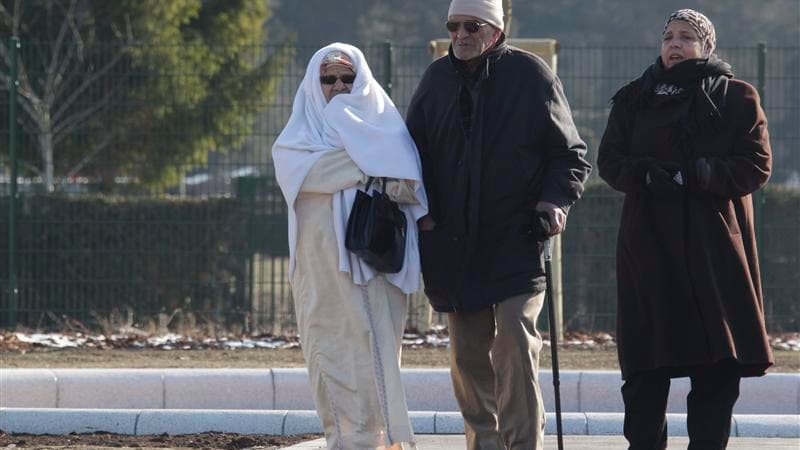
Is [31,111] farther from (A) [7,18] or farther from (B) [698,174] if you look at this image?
(B) [698,174]

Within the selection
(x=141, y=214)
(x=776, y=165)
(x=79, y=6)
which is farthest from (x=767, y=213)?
(x=79, y=6)

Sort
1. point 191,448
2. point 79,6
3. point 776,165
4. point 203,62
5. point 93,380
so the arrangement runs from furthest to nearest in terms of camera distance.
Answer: point 79,6 < point 203,62 < point 776,165 < point 93,380 < point 191,448

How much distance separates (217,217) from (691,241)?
679cm

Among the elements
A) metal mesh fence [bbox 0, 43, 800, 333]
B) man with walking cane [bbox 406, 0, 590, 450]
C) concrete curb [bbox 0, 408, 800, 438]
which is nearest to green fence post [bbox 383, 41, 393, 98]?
metal mesh fence [bbox 0, 43, 800, 333]

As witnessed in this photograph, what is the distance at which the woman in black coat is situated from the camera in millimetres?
6340

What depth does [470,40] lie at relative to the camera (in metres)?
6.48

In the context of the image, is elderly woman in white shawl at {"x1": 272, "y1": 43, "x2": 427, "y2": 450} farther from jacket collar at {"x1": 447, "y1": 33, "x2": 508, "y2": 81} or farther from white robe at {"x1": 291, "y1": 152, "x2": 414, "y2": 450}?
jacket collar at {"x1": 447, "y1": 33, "x2": 508, "y2": 81}

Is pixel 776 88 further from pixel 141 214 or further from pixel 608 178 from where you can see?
pixel 608 178

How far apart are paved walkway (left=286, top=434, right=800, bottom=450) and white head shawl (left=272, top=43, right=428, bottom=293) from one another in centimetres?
138

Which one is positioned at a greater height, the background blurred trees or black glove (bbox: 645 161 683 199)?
the background blurred trees

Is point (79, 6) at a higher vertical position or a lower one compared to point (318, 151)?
higher

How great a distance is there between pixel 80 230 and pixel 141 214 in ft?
1.56

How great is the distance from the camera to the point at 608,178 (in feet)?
21.4

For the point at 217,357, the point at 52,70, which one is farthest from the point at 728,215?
the point at 52,70
